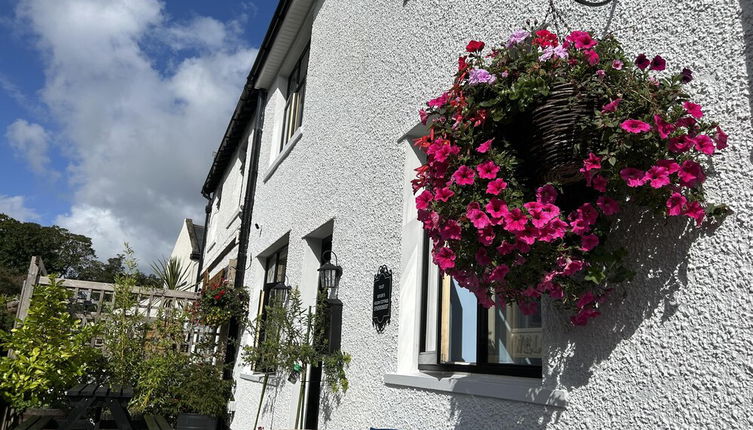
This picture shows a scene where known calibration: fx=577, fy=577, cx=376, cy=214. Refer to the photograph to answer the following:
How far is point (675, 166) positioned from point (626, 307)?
64 cm

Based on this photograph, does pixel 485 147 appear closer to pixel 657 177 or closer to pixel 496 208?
pixel 496 208

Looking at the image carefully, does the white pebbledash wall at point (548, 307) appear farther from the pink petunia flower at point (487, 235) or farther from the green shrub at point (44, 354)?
the green shrub at point (44, 354)

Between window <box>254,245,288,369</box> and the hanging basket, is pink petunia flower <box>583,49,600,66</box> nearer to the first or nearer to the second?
the hanging basket

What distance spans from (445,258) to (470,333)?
4.08 feet

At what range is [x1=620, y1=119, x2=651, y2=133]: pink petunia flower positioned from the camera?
5.90ft

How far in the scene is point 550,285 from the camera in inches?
84.1

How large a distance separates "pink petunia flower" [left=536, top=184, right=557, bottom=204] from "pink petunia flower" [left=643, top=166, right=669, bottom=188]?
14.1 inches

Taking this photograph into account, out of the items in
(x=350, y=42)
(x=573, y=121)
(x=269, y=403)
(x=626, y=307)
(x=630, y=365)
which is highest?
(x=350, y=42)

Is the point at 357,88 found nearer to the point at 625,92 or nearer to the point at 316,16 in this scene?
the point at 316,16

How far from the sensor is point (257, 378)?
7172mm

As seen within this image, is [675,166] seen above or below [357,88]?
below

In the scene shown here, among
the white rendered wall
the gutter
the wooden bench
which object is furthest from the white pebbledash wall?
the white rendered wall

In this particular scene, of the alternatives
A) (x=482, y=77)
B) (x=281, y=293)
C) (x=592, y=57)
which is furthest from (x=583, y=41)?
(x=281, y=293)

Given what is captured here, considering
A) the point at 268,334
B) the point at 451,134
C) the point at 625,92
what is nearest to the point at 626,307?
the point at 625,92
